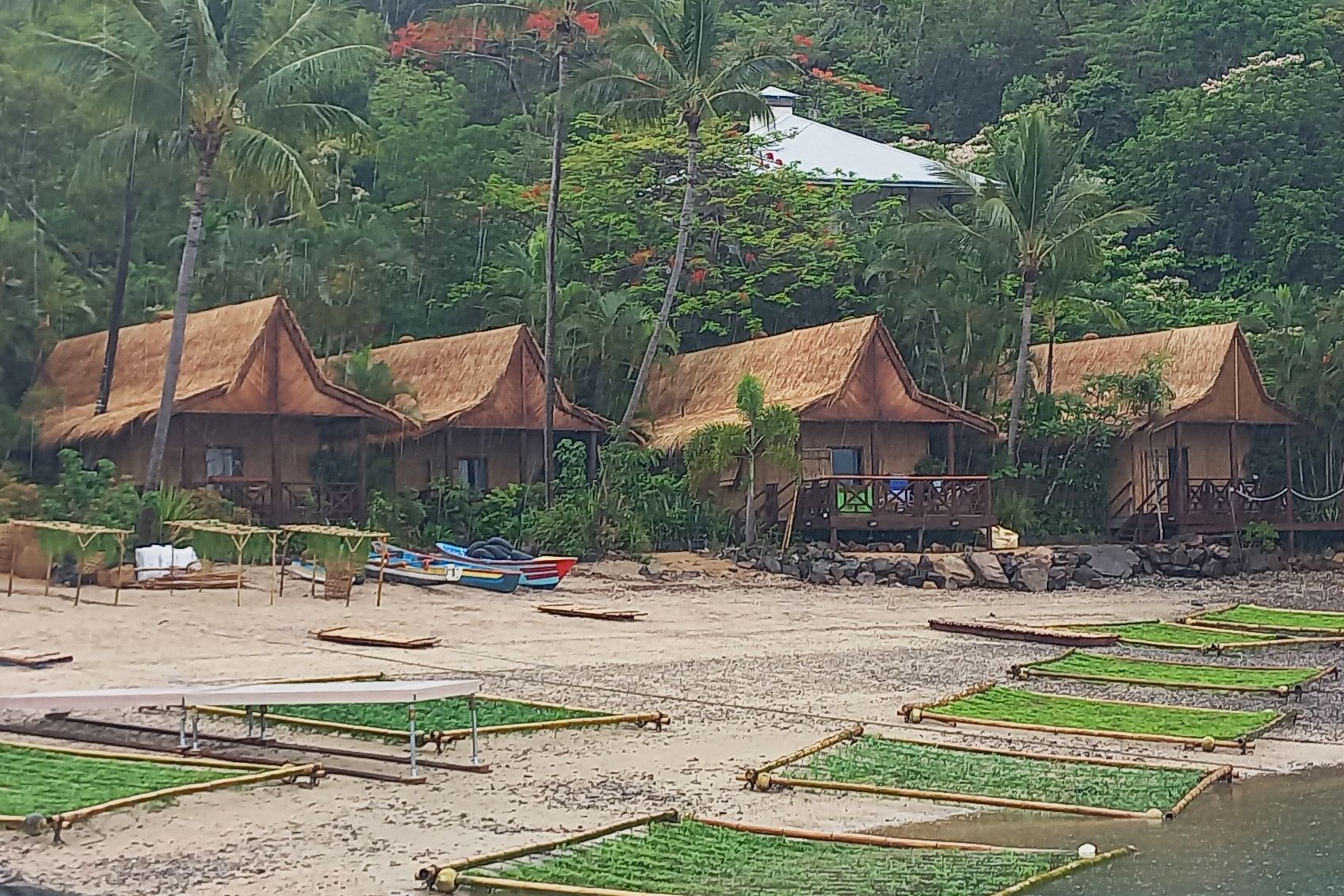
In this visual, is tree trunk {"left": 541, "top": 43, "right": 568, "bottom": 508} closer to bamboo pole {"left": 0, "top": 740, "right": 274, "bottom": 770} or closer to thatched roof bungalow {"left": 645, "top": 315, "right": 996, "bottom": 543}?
thatched roof bungalow {"left": 645, "top": 315, "right": 996, "bottom": 543}

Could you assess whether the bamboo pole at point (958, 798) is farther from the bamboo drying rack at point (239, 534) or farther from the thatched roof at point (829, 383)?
the thatched roof at point (829, 383)

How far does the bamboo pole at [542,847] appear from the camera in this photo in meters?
6.85

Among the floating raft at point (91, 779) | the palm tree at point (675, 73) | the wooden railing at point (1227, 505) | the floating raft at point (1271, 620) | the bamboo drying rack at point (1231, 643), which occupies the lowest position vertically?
the floating raft at point (91, 779)

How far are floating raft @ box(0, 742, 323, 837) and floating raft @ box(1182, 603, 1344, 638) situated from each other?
1196 centimetres

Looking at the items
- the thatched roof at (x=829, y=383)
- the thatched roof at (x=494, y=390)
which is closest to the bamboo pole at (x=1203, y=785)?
the thatched roof at (x=829, y=383)

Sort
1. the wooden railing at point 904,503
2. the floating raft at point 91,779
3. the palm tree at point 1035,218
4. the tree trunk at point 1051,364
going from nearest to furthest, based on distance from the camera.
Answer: the floating raft at point 91,779 < the wooden railing at point 904,503 < the palm tree at point 1035,218 < the tree trunk at point 1051,364

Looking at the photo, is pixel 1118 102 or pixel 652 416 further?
pixel 1118 102

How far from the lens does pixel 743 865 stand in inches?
285

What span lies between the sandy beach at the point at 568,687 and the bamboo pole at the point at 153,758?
47cm

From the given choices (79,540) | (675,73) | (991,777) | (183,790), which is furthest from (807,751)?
(675,73)

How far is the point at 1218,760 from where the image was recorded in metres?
10.0

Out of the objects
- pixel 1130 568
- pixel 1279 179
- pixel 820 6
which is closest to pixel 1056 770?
pixel 1130 568

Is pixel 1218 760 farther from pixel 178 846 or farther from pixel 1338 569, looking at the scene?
pixel 1338 569

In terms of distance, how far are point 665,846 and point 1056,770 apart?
3.00 m
